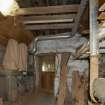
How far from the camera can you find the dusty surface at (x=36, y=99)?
443cm

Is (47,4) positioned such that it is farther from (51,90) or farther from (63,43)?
(51,90)

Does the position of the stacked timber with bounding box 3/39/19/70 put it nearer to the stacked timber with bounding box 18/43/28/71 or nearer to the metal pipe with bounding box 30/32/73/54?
the stacked timber with bounding box 18/43/28/71

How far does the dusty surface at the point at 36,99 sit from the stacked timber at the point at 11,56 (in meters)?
0.83

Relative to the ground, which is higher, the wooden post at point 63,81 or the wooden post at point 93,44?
the wooden post at point 93,44

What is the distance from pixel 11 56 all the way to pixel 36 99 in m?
1.42

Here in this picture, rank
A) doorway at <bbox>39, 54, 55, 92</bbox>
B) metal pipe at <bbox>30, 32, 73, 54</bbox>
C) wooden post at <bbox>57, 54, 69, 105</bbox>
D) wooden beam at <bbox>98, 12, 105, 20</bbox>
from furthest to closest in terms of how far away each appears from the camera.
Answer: doorway at <bbox>39, 54, 55, 92</bbox>
metal pipe at <bbox>30, 32, 73, 54</bbox>
wooden post at <bbox>57, 54, 69, 105</bbox>
wooden beam at <bbox>98, 12, 105, 20</bbox>

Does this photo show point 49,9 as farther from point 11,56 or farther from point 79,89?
point 79,89

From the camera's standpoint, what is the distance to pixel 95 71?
2.07m

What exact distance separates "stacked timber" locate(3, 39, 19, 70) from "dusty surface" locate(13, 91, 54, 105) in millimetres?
829

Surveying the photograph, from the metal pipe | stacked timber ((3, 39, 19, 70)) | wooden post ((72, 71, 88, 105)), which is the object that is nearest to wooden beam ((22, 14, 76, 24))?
stacked timber ((3, 39, 19, 70))

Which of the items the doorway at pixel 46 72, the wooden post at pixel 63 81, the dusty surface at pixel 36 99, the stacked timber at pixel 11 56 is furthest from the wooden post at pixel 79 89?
the stacked timber at pixel 11 56

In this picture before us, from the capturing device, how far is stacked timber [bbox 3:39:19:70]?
371cm

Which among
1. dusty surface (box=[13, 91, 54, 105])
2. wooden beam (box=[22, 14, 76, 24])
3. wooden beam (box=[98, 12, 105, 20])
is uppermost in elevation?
wooden beam (box=[22, 14, 76, 24])

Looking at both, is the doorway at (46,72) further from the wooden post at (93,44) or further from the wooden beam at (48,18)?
the wooden post at (93,44)
